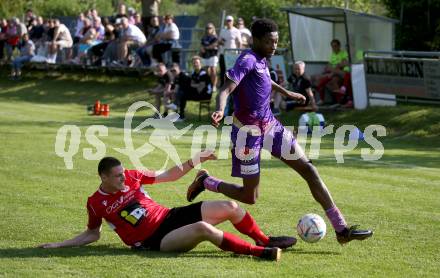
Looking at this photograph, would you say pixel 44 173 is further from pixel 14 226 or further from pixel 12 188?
pixel 14 226

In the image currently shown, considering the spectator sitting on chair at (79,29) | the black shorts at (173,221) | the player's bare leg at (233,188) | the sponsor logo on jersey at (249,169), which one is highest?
the spectator sitting on chair at (79,29)

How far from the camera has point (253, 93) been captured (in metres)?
8.59

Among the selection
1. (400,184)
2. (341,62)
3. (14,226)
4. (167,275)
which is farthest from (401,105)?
(167,275)

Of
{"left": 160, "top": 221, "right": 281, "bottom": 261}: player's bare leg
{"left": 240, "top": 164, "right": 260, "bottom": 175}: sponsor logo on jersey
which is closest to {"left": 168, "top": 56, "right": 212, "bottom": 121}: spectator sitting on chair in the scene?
{"left": 240, "top": 164, "right": 260, "bottom": 175}: sponsor logo on jersey

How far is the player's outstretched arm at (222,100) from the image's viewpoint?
25.6 feet

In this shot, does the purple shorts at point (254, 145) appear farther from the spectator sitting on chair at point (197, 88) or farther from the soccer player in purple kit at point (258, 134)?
the spectator sitting on chair at point (197, 88)

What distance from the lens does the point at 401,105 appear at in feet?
75.7

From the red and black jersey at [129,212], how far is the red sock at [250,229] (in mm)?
716

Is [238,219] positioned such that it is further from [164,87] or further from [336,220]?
[164,87]

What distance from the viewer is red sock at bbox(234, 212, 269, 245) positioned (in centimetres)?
845

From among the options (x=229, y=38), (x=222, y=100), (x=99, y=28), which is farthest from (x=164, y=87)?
(x=222, y=100)

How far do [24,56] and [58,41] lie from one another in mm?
2280

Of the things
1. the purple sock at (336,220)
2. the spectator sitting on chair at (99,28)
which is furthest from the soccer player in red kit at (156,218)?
the spectator sitting on chair at (99,28)

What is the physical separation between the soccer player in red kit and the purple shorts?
17.0 inches
